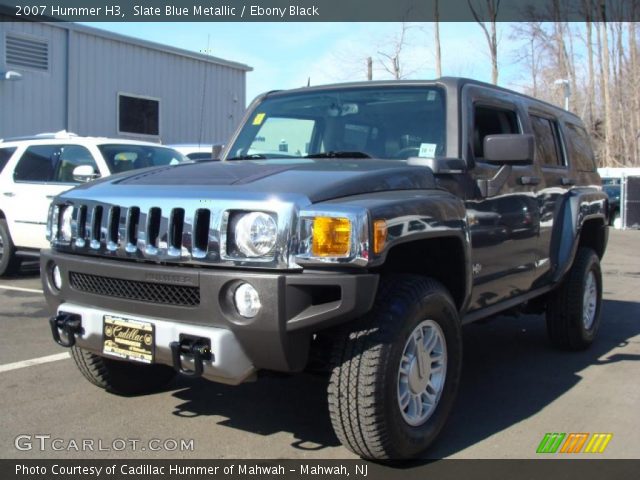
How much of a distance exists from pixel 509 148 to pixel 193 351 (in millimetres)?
2158

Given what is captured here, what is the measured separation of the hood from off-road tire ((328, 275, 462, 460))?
517 millimetres

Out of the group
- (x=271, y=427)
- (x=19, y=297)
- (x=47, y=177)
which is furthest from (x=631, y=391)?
(x=47, y=177)

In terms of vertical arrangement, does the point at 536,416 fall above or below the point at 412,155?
below

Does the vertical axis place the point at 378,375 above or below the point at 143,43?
below

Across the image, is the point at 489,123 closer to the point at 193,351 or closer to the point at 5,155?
the point at 193,351

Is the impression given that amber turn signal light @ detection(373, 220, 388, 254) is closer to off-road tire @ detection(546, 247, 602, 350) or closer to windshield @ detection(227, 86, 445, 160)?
windshield @ detection(227, 86, 445, 160)

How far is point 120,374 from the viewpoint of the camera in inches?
168

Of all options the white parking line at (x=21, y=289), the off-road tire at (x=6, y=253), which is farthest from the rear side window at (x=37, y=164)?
the white parking line at (x=21, y=289)

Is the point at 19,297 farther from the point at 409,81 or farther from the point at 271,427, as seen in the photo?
Answer: the point at 409,81

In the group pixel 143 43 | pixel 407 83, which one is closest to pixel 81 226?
pixel 407 83

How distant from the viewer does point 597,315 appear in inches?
241

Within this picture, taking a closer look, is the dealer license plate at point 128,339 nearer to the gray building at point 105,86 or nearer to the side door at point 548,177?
the side door at point 548,177

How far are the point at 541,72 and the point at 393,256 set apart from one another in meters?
41.9

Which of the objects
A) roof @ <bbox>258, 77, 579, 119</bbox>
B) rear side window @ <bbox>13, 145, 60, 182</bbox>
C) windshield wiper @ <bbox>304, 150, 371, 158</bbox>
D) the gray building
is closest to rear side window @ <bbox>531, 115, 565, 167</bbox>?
roof @ <bbox>258, 77, 579, 119</bbox>
